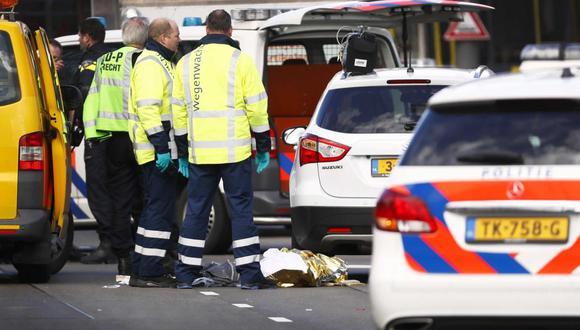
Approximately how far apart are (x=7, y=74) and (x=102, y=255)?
115 inches

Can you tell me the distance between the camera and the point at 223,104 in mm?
10648

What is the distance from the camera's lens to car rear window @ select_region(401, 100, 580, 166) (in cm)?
675

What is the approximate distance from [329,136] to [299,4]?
481 cm

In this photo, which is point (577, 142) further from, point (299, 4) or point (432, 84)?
point (299, 4)

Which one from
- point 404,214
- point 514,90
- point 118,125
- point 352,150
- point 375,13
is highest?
point 514,90

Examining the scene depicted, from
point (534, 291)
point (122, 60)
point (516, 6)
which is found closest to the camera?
point (534, 291)

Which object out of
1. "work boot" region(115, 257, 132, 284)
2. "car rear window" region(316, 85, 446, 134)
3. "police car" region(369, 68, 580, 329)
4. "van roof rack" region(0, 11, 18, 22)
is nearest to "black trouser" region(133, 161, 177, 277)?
"work boot" region(115, 257, 132, 284)

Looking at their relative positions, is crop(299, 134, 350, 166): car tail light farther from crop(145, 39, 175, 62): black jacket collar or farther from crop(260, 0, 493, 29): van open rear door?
crop(260, 0, 493, 29): van open rear door

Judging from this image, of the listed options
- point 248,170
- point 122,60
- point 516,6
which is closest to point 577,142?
point 248,170

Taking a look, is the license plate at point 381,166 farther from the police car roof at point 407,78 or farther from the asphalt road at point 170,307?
the asphalt road at point 170,307

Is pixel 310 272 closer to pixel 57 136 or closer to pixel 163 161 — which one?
pixel 163 161

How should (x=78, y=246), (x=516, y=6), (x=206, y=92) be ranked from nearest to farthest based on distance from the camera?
(x=206, y=92), (x=78, y=246), (x=516, y=6)

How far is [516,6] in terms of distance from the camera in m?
35.9

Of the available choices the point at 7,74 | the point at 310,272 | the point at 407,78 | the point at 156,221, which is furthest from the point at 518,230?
the point at 7,74
